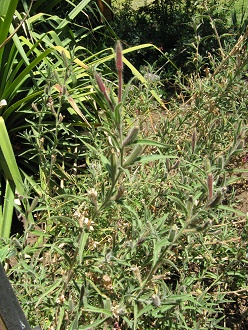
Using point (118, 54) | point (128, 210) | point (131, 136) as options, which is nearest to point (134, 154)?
point (131, 136)

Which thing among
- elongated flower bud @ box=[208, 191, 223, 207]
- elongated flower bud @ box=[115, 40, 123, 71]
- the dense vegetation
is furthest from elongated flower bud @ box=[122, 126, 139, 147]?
elongated flower bud @ box=[208, 191, 223, 207]

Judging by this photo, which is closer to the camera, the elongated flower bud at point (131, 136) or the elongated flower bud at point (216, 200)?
the elongated flower bud at point (131, 136)

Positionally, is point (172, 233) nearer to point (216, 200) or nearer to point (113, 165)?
point (216, 200)

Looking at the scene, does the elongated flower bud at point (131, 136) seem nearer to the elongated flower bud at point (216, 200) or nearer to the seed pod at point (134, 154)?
the seed pod at point (134, 154)

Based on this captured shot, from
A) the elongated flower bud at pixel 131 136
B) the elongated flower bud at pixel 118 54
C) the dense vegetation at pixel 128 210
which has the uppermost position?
the elongated flower bud at pixel 118 54

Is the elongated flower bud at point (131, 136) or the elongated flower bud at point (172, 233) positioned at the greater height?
the elongated flower bud at point (131, 136)

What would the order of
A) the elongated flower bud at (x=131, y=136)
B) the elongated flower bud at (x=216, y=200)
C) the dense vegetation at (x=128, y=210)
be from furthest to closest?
the dense vegetation at (x=128, y=210) < the elongated flower bud at (x=216, y=200) < the elongated flower bud at (x=131, y=136)

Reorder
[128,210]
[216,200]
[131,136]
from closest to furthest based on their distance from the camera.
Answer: [131,136], [216,200], [128,210]

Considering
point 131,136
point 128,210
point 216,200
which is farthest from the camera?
point 128,210

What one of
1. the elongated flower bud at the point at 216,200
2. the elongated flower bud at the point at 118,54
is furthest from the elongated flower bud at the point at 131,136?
the elongated flower bud at the point at 216,200

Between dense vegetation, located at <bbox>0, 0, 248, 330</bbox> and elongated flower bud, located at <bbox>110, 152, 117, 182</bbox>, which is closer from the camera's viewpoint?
elongated flower bud, located at <bbox>110, 152, 117, 182</bbox>

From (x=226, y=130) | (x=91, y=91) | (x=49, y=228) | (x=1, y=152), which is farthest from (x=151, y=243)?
(x=91, y=91)

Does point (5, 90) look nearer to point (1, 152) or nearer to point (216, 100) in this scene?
point (1, 152)

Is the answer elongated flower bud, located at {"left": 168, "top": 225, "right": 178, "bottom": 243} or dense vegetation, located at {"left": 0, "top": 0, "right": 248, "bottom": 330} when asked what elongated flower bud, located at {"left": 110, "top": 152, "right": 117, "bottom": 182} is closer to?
dense vegetation, located at {"left": 0, "top": 0, "right": 248, "bottom": 330}
